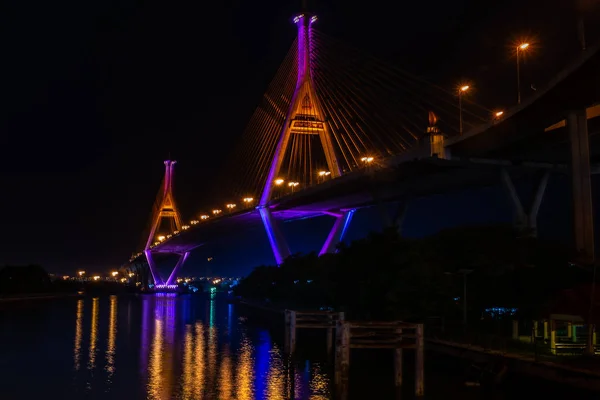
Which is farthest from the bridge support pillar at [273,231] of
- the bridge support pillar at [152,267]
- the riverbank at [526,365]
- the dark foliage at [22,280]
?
the bridge support pillar at [152,267]

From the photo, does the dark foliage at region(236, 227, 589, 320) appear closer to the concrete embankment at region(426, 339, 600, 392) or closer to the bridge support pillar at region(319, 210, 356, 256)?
the concrete embankment at region(426, 339, 600, 392)

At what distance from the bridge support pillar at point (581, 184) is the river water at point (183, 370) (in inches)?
301

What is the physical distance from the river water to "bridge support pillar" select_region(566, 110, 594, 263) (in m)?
7.65

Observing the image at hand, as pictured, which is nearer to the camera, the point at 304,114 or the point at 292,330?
the point at 292,330

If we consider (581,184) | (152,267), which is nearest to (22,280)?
(152,267)

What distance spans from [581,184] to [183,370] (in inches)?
691

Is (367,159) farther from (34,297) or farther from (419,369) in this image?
(34,297)

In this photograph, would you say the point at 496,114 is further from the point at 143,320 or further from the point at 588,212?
the point at 143,320

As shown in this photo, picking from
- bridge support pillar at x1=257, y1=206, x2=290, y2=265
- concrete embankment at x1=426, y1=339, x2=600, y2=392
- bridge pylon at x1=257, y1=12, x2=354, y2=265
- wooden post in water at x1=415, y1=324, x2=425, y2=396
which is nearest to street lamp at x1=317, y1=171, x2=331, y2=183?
bridge pylon at x1=257, y1=12, x2=354, y2=265

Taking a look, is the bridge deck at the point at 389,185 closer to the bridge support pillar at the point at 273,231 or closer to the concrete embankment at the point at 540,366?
the bridge support pillar at the point at 273,231

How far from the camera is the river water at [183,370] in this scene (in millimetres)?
21328

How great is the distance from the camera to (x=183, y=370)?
26.4 metres

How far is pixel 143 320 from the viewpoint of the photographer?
5416 centimetres

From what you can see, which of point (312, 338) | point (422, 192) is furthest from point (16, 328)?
point (422, 192)
